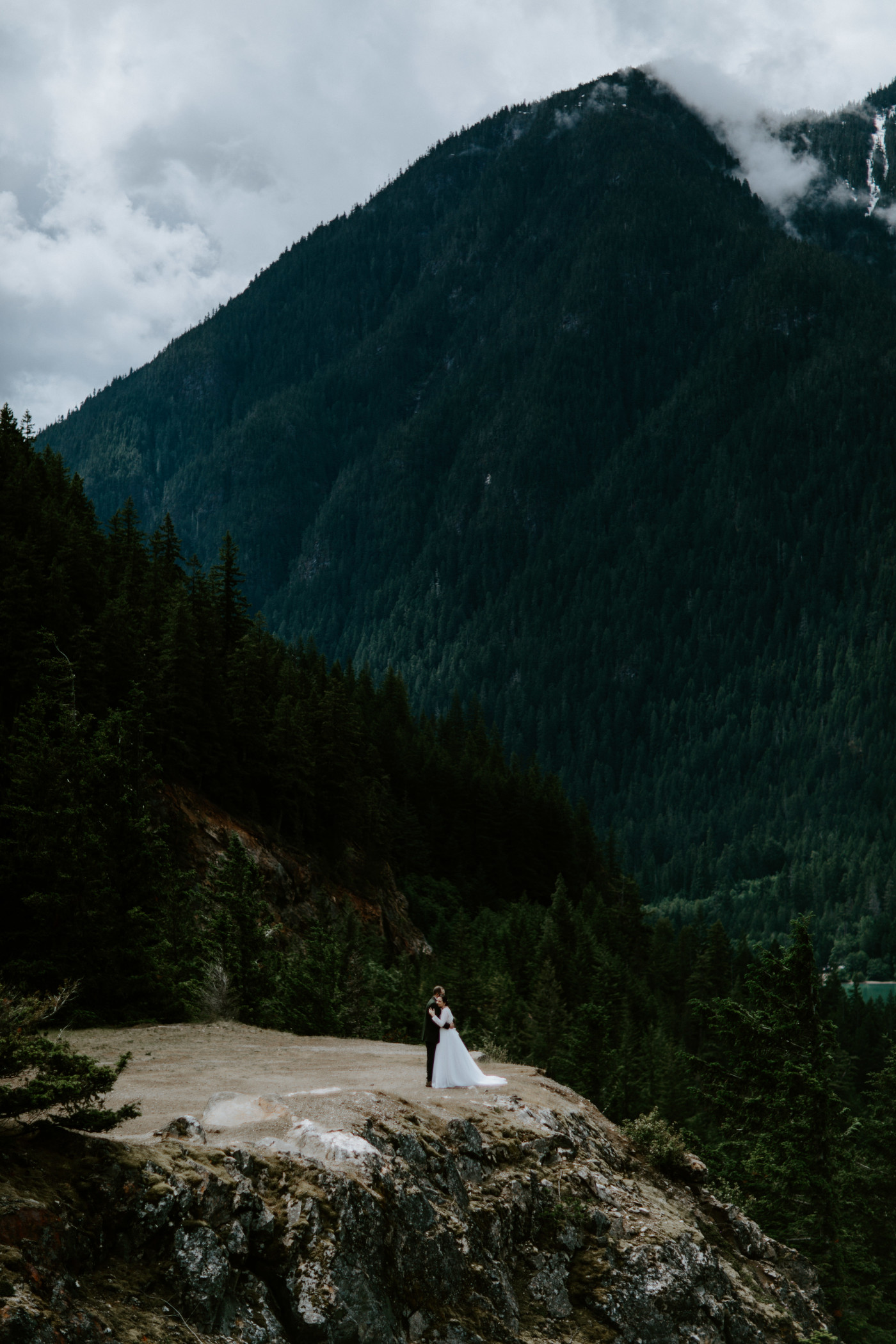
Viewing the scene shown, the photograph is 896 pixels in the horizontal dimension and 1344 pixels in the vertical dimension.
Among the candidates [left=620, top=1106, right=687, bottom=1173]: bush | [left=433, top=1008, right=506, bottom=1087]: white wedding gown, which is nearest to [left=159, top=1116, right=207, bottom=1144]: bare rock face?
[left=433, top=1008, right=506, bottom=1087]: white wedding gown

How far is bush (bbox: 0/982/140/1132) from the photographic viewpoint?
10.4 m

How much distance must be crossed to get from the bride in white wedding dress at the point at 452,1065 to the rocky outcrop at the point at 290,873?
18812 millimetres

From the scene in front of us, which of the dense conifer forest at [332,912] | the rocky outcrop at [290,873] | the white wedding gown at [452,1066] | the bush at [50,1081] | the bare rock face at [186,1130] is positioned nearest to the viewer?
the bush at [50,1081]

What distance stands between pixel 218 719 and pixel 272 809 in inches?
308

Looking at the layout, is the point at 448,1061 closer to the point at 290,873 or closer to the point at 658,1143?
the point at 658,1143

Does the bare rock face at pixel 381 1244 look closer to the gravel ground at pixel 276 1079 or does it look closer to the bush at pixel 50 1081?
the bush at pixel 50 1081

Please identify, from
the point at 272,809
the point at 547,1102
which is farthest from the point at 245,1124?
the point at 272,809

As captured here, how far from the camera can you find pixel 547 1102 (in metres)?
19.6

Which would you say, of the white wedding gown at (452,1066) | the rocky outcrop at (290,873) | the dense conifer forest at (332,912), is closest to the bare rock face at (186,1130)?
the dense conifer forest at (332,912)

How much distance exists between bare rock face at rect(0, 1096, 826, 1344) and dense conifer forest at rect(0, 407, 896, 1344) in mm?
1171

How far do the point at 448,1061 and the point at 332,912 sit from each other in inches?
1604

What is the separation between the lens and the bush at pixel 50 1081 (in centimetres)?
1041

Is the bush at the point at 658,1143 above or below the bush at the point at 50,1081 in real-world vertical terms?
below

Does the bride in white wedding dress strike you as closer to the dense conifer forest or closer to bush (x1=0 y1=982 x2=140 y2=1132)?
the dense conifer forest
